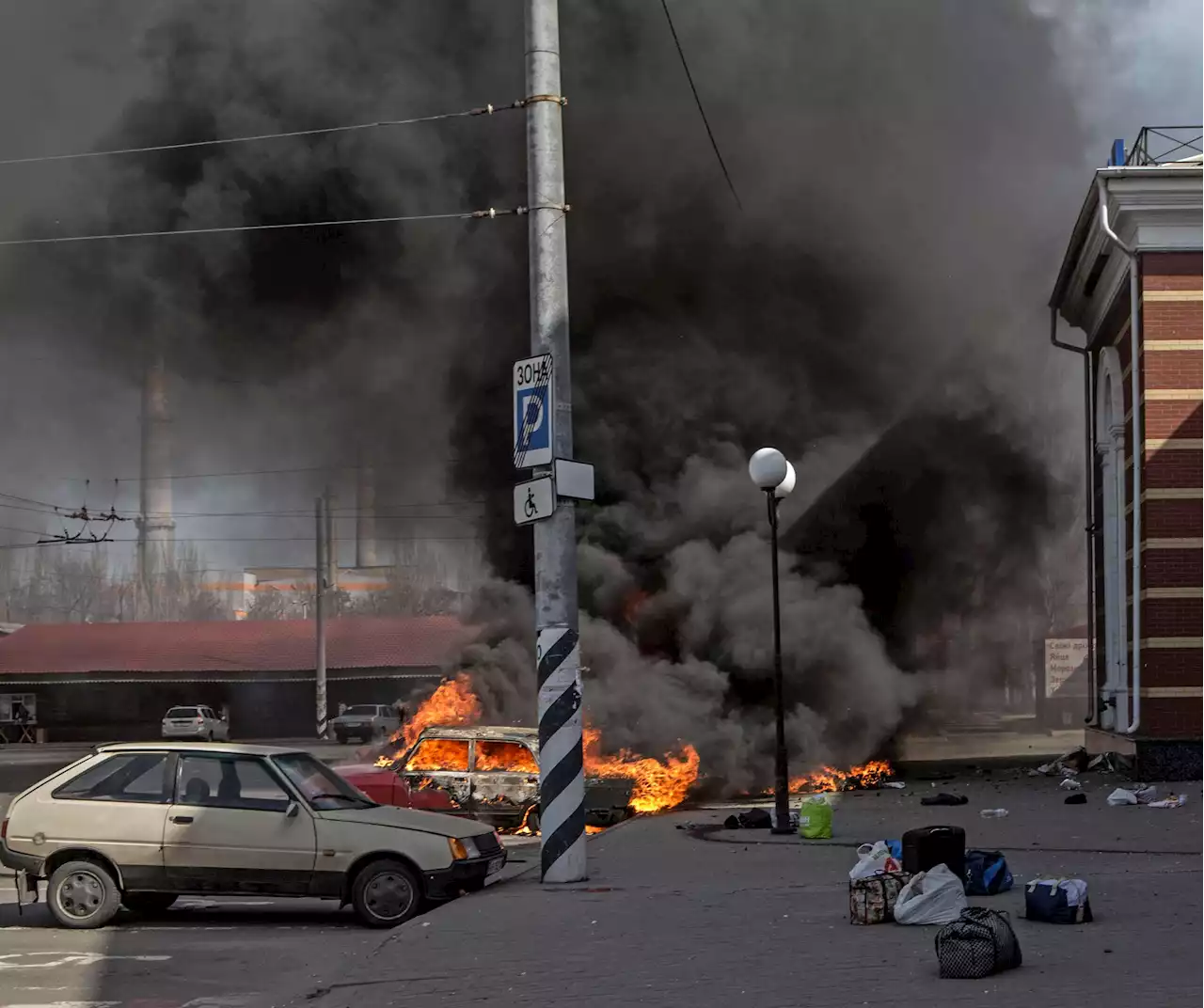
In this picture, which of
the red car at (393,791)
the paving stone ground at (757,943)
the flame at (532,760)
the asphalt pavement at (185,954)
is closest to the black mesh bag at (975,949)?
the paving stone ground at (757,943)

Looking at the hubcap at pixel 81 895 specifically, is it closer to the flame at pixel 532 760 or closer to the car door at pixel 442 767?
the car door at pixel 442 767

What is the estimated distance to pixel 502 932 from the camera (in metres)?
8.98

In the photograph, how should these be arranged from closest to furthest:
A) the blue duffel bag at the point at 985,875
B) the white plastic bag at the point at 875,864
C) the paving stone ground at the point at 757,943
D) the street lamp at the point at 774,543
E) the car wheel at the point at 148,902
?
1. the paving stone ground at the point at 757,943
2. the white plastic bag at the point at 875,864
3. the blue duffel bag at the point at 985,875
4. the car wheel at the point at 148,902
5. the street lamp at the point at 774,543

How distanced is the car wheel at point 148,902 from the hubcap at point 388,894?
1.59 m

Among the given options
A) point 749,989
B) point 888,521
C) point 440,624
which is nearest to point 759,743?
point 888,521

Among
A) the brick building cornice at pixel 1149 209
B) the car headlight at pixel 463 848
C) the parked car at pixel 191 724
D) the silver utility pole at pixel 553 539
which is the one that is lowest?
the parked car at pixel 191 724

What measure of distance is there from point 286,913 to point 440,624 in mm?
40951

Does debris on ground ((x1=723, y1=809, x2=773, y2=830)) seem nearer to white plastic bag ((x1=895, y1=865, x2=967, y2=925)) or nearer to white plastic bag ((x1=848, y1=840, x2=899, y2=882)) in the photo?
white plastic bag ((x1=848, y1=840, x2=899, y2=882))

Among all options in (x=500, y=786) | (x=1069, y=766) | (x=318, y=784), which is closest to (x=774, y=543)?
(x=500, y=786)

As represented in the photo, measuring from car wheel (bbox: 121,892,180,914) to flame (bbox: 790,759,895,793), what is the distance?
1237 centimetres

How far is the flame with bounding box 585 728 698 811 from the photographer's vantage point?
20.5 metres

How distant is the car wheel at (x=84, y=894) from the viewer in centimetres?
1034

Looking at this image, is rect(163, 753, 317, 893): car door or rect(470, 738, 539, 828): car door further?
rect(470, 738, 539, 828): car door

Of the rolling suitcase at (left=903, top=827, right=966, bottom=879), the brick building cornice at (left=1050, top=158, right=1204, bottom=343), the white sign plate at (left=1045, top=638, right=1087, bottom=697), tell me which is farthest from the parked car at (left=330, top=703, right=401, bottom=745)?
the rolling suitcase at (left=903, top=827, right=966, bottom=879)
